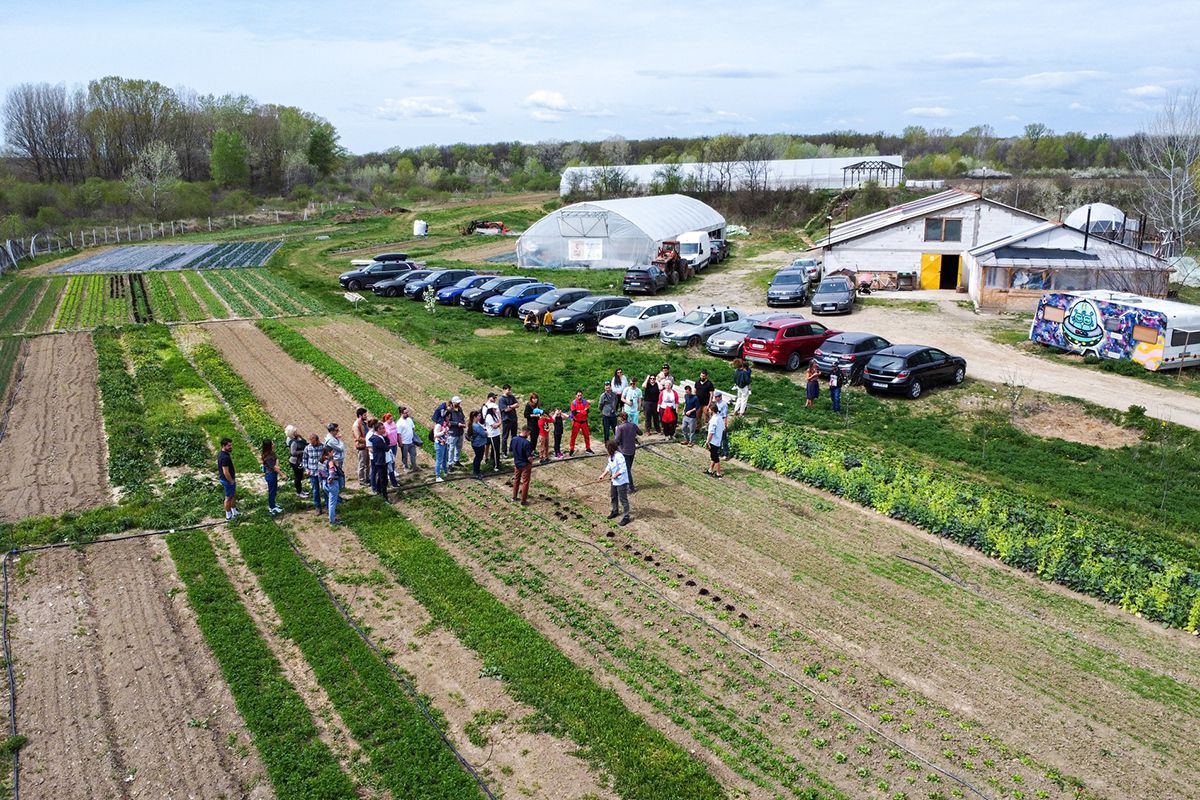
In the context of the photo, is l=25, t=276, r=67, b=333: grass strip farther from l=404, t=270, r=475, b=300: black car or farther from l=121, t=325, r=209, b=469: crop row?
l=404, t=270, r=475, b=300: black car

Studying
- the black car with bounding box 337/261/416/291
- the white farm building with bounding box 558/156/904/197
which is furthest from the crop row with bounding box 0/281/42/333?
the white farm building with bounding box 558/156/904/197

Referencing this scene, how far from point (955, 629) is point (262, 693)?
9.06 m

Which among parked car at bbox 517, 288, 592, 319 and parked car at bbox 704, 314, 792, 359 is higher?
parked car at bbox 517, 288, 592, 319

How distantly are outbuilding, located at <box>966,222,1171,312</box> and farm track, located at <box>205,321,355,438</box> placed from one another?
2573 cm

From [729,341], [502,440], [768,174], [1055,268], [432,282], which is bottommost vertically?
[502,440]

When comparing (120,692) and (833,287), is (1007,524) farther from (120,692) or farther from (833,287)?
(833,287)

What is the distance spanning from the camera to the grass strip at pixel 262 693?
28.6 feet

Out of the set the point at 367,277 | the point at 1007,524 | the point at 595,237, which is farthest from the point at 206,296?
the point at 1007,524

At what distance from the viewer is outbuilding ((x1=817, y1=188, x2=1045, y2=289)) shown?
39.0m

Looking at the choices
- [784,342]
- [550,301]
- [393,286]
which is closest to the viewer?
[784,342]

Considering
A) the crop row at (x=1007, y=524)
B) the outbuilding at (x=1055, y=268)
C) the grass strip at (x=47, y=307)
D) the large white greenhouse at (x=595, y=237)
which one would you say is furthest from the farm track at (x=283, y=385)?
the outbuilding at (x=1055, y=268)

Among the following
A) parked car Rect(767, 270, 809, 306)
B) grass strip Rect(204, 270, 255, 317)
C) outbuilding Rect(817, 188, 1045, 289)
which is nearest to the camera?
grass strip Rect(204, 270, 255, 317)

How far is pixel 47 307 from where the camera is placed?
34.8 metres

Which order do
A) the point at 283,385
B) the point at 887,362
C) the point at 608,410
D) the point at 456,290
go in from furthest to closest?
the point at 456,290 < the point at 283,385 < the point at 887,362 < the point at 608,410
